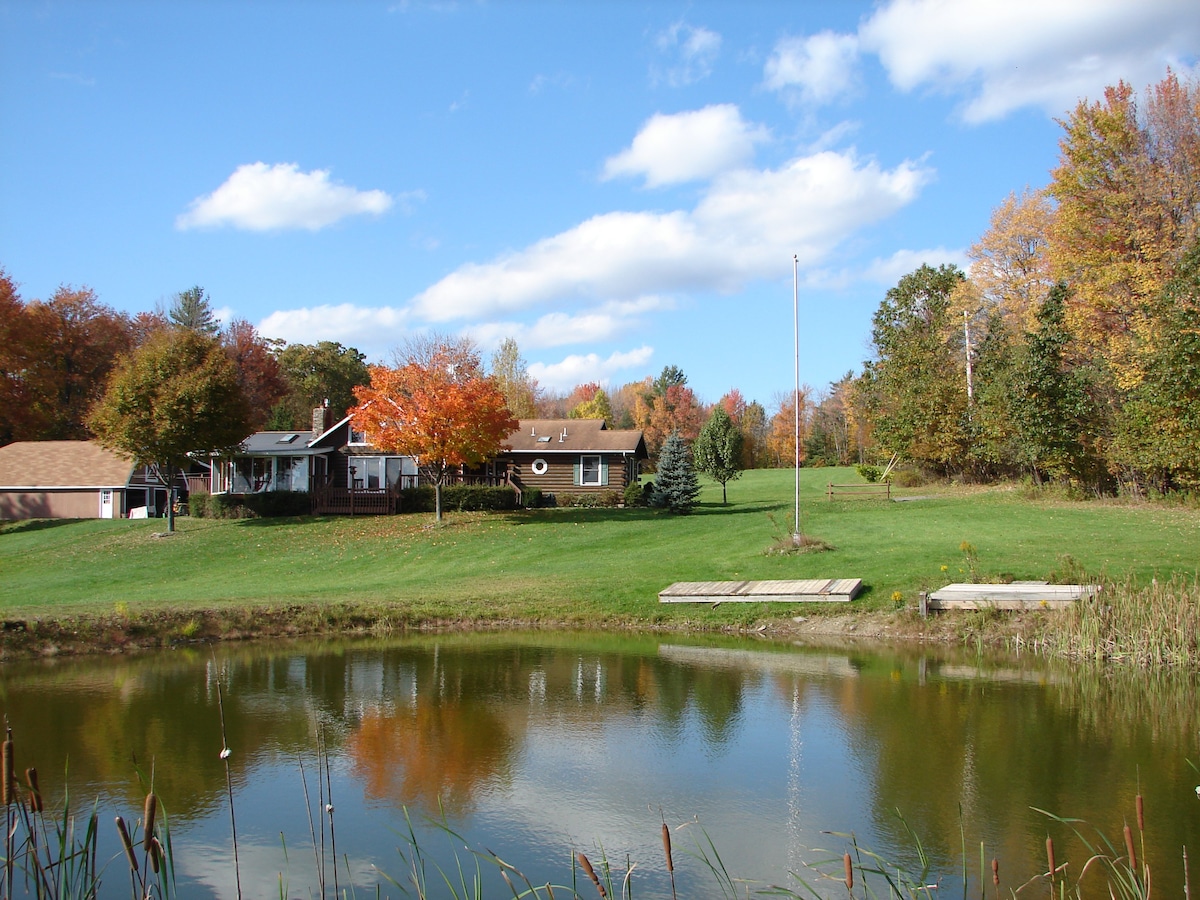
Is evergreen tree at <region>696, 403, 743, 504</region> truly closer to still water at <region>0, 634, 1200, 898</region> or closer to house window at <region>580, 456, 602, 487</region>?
house window at <region>580, 456, 602, 487</region>

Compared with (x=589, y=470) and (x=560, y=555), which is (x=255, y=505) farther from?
(x=560, y=555)

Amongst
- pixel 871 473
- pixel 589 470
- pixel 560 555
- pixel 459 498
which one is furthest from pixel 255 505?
pixel 871 473

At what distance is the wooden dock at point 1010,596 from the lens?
16.9 metres

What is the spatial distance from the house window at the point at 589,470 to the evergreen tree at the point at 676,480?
6367mm

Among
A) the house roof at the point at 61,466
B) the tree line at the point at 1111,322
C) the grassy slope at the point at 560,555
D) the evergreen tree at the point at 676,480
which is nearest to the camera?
the grassy slope at the point at 560,555

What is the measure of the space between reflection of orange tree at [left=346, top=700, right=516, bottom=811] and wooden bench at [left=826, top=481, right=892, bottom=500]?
104ft

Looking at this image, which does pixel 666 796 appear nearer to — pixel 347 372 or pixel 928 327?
pixel 928 327

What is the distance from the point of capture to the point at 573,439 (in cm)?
4675

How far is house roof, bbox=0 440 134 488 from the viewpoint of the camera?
4528 cm

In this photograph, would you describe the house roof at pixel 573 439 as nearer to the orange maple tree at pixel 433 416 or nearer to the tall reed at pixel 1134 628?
the orange maple tree at pixel 433 416

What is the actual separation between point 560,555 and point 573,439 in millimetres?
18148

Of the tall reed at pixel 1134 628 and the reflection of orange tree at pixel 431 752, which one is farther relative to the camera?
the tall reed at pixel 1134 628

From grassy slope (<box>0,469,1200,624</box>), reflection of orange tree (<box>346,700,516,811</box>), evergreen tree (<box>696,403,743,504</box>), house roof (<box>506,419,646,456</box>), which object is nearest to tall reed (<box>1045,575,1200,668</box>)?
grassy slope (<box>0,469,1200,624</box>)

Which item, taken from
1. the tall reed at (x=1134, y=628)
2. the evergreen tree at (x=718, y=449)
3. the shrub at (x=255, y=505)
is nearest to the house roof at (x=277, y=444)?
the shrub at (x=255, y=505)
